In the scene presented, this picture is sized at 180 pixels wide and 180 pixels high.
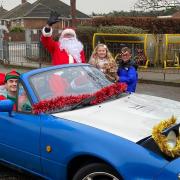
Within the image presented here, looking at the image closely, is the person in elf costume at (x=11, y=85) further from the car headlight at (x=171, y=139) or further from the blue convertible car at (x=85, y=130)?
the car headlight at (x=171, y=139)

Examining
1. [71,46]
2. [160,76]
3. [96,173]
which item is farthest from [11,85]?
[160,76]

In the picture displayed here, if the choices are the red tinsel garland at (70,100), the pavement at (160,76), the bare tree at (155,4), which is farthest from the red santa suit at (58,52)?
the bare tree at (155,4)

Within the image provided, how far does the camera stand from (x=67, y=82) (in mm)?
4777

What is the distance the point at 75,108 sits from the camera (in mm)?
4395

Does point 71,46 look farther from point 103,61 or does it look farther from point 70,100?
point 70,100

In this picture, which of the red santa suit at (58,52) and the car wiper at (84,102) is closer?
the car wiper at (84,102)

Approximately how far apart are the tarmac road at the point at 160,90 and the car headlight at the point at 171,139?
751 cm

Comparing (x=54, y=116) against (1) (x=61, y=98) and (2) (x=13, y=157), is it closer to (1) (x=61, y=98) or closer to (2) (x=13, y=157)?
(1) (x=61, y=98)

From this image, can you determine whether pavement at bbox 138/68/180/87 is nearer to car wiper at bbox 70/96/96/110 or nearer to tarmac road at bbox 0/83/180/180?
tarmac road at bbox 0/83/180/180

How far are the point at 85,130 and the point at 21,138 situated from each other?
0.95 metres

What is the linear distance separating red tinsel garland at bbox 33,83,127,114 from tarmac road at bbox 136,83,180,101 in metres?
6.61

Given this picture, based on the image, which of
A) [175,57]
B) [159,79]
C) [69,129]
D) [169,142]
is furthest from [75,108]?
[175,57]

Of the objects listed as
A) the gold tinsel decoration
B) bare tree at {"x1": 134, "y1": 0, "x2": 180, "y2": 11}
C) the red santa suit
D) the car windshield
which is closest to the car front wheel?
the gold tinsel decoration

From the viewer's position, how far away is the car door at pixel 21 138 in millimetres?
4297
